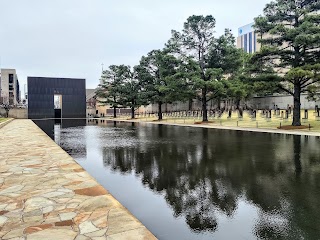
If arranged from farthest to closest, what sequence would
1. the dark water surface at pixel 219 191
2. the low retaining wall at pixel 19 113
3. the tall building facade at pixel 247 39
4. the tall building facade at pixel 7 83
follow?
the tall building facade at pixel 7 83 → the tall building facade at pixel 247 39 → the low retaining wall at pixel 19 113 → the dark water surface at pixel 219 191

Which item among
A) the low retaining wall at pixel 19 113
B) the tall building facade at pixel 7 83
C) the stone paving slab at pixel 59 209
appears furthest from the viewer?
the tall building facade at pixel 7 83

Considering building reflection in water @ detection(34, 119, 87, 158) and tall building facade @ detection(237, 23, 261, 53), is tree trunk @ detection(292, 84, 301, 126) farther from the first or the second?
tall building facade @ detection(237, 23, 261, 53)

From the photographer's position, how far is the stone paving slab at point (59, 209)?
328 centimetres

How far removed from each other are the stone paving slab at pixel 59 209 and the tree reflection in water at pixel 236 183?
3.43 feet

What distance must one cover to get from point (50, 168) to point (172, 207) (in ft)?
13.0

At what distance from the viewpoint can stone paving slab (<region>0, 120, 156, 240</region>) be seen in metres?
3.28

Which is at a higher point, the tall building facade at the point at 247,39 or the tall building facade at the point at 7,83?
the tall building facade at the point at 247,39

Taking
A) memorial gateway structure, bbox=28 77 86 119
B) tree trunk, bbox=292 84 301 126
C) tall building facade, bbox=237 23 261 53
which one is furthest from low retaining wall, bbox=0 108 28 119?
tall building facade, bbox=237 23 261 53

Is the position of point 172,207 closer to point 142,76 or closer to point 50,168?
point 50,168

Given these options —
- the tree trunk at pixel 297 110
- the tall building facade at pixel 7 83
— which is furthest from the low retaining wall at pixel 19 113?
the tree trunk at pixel 297 110

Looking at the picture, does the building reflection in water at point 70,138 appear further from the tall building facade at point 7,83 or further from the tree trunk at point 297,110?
the tall building facade at point 7,83

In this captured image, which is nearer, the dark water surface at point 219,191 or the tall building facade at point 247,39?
the dark water surface at point 219,191

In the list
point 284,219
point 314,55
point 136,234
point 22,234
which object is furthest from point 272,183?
point 314,55

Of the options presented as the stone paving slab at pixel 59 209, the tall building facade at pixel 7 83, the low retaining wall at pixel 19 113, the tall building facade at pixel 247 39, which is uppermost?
the tall building facade at pixel 247 39
